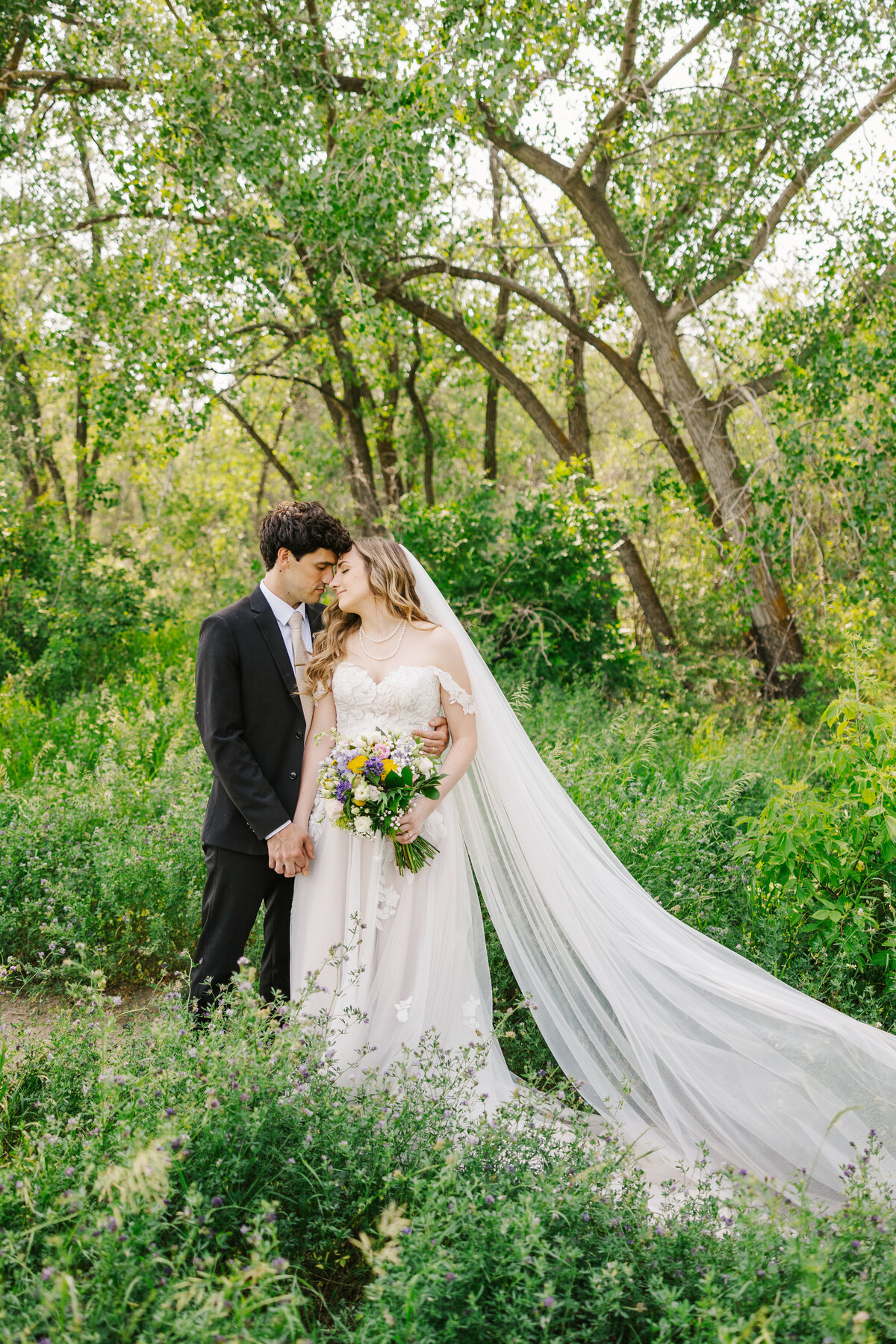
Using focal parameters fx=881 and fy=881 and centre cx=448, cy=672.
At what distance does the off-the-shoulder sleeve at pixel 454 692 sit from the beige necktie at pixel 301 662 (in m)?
0.53

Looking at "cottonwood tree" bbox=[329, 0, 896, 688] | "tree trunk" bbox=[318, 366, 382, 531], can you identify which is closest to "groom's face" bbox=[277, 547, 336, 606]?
"cottonwood tree" bbox=[329, 0, 896, 688]

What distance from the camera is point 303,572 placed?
3.52m

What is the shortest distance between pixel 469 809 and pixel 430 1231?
1778 mm

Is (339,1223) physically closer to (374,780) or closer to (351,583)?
(374,780)

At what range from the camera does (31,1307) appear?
5.85 ft

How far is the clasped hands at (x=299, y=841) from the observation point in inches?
129

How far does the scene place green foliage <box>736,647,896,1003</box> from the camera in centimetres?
339

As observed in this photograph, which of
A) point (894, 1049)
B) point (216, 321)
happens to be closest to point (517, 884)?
point (894, 1049)

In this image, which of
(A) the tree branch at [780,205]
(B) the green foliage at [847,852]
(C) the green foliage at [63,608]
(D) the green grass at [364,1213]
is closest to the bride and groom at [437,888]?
(D) the green grass at [364,1213]

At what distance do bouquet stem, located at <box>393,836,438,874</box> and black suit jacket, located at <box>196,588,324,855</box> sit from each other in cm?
45

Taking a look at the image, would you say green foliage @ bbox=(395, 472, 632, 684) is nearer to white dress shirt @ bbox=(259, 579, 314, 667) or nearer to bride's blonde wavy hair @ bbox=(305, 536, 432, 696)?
bride's blonde wavy hair @ bbox=(305, 536, 432, 696)

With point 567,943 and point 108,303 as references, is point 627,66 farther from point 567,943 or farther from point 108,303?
point 567,943

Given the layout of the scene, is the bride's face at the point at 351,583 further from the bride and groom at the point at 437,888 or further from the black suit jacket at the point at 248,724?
the black suit jacket at the point at 248,724

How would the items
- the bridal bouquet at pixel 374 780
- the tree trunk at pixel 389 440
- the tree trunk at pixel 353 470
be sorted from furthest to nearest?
the tree trunk at pixel 389 440, the tree trunk at pixel 353 470, the bridal bouquet at pixel 374 780
